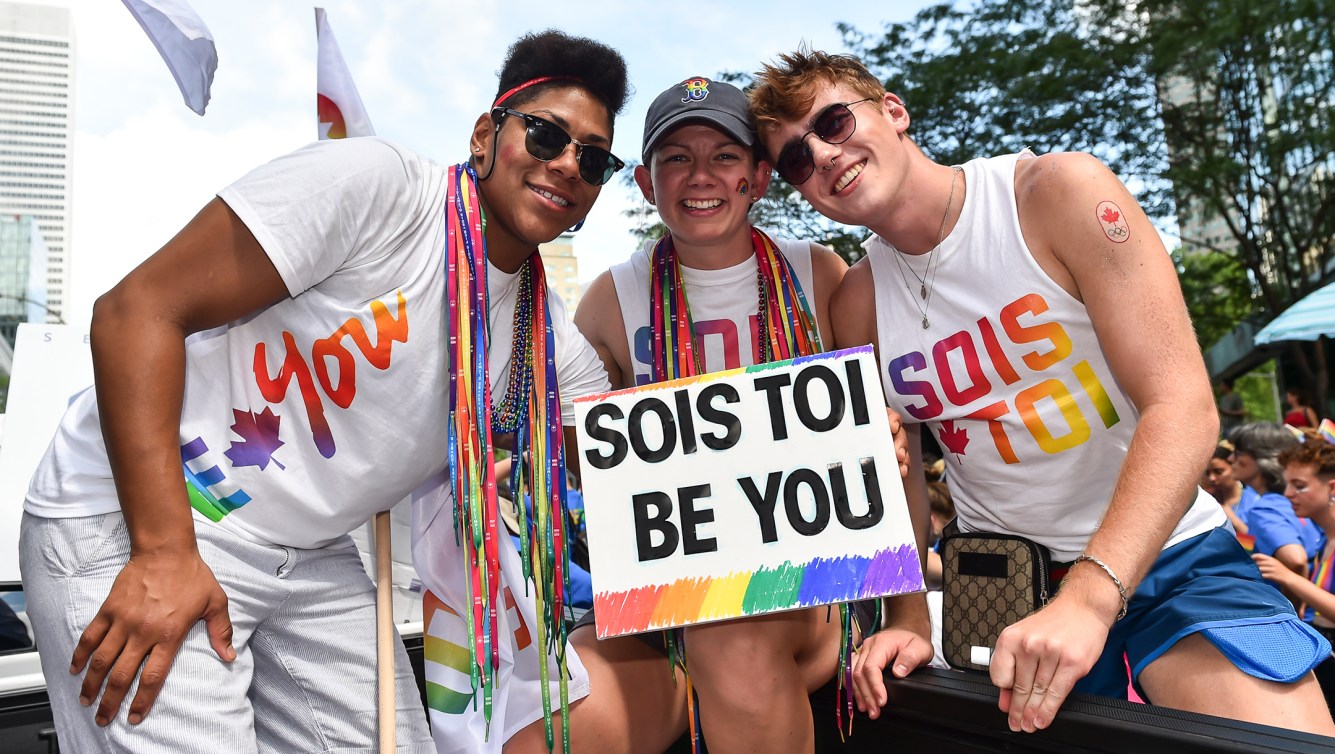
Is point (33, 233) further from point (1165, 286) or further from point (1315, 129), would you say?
point (1165, 286)

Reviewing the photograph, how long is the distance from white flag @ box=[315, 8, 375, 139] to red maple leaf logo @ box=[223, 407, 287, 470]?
265 cm

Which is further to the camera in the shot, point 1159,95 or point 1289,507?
point 1159,95

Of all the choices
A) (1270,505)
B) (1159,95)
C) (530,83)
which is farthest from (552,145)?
(1159,95)

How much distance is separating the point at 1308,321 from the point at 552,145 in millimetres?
7669

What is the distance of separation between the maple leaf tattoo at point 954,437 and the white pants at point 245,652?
4.72 feet

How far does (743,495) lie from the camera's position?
6.57 feet

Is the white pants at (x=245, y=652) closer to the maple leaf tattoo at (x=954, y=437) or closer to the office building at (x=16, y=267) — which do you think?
the maple leaf tattoo at (x=954, y=437)

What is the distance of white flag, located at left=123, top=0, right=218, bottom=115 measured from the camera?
8.79 ft

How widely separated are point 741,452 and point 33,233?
39423mm

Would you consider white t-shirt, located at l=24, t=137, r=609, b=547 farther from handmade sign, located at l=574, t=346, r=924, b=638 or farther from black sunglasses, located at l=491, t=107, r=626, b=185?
handmade sign, located at l=574, t=346, r=924, b=638

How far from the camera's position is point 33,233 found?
33.8 m

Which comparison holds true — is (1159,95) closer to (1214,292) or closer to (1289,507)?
(1214,292)

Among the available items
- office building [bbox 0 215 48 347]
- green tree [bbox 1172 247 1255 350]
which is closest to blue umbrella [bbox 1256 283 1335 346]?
green tree [bbox 1172 247 1255 350]

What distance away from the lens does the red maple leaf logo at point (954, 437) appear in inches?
92.5
